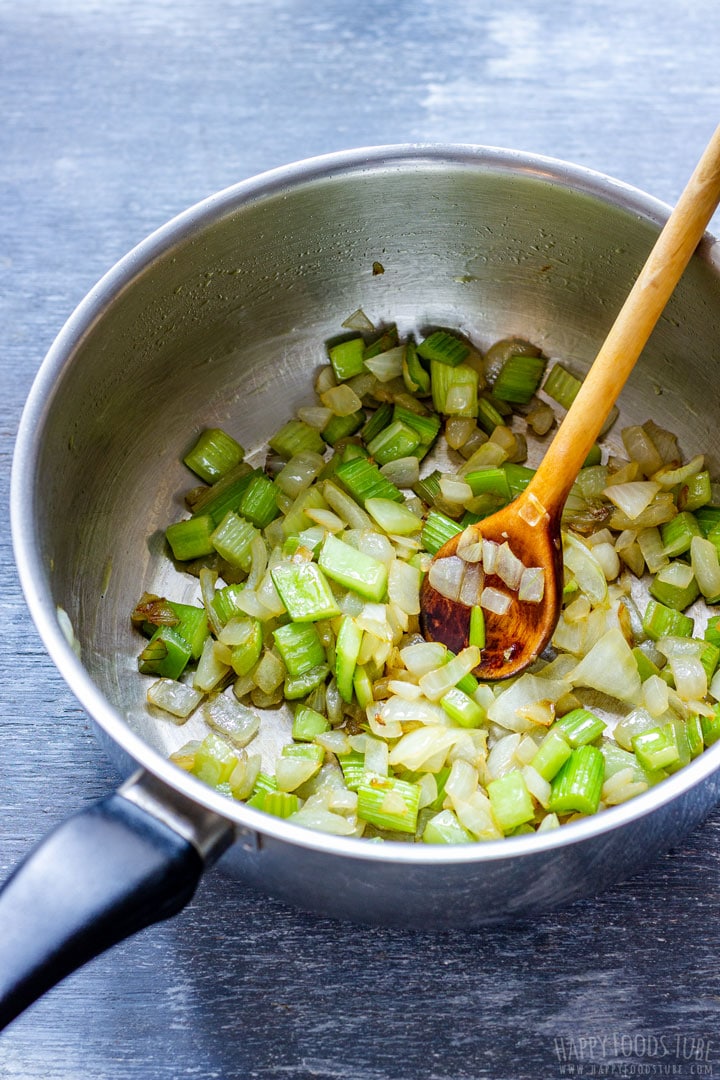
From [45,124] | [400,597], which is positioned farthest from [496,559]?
[45,124]

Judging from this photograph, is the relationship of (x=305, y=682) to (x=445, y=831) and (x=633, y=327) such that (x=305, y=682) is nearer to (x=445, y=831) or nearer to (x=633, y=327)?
(x=445, y=831)

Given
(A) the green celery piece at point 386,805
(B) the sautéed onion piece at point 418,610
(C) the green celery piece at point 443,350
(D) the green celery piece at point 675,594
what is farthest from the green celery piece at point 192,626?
(D) the green celery piece at point 675,594

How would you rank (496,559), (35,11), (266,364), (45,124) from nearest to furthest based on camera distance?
Answer: (496,559), (266,364), (45,124), (35,11)

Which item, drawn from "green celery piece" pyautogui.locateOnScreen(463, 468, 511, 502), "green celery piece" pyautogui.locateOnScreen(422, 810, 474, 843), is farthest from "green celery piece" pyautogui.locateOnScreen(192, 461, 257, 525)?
"green celery piece" pyautogui.locateOnScreen(422, 810, 474, 843)

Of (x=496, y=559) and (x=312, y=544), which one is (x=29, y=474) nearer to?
(x=312, y=544)

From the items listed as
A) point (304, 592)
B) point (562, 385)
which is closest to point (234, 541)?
point (304, 592)

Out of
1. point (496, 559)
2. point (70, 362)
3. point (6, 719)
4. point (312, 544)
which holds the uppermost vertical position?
point (70, 362)

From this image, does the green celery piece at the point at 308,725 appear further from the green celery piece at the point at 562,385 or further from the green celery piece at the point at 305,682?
the green celery piece at the point at 562,385
